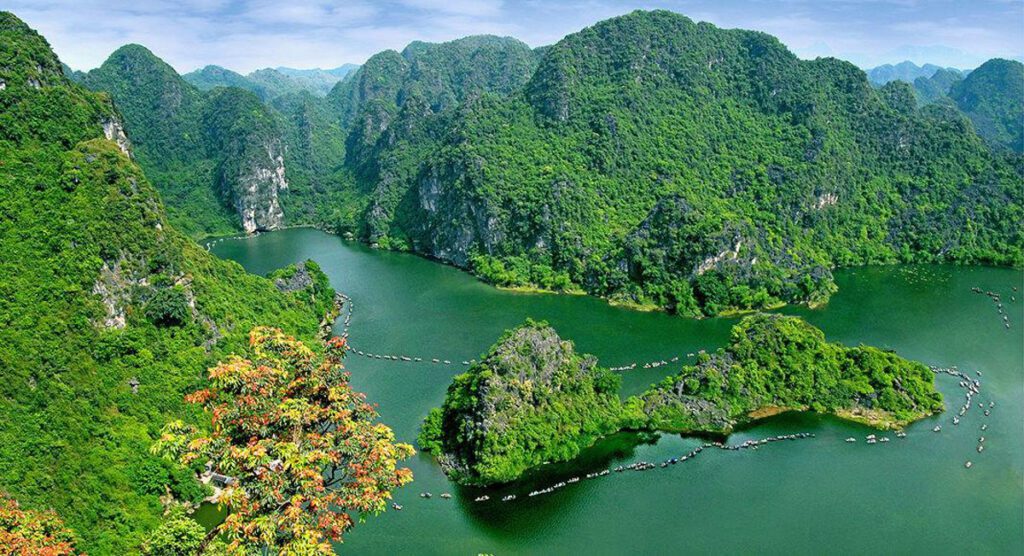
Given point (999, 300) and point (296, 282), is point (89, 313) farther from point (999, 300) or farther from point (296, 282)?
point (999, 300)

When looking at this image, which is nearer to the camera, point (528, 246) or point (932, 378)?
point (932, 378)

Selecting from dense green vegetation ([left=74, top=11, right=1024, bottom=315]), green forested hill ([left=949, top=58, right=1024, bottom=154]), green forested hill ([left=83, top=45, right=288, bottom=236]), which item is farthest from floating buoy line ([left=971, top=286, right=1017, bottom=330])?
green forested hill ([left=949, top=58, right=1024, bottom=154])

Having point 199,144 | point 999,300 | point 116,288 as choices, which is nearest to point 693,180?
point 999,300

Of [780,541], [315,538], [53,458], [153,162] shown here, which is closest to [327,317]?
[53,458]

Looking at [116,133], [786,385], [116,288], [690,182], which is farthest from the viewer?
[690,182]

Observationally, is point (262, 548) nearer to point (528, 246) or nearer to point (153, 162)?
point (528, 246)

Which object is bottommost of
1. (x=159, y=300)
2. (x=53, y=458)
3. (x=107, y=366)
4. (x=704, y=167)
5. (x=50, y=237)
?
(x=53, y=458)

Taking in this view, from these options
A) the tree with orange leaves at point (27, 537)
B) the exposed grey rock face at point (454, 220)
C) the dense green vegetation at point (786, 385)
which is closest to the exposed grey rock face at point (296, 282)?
the exposed grey rock face at point (454, 220)
